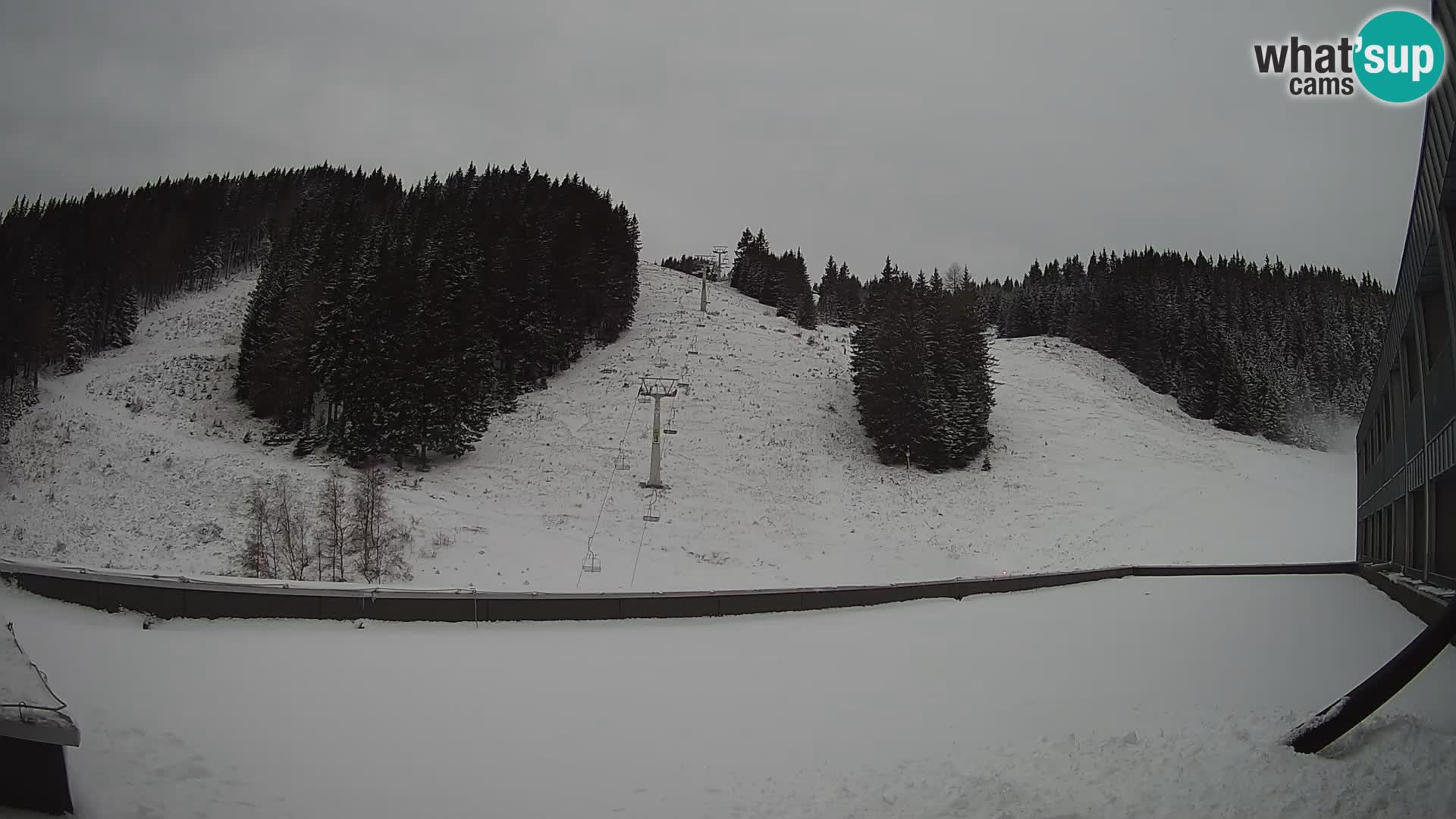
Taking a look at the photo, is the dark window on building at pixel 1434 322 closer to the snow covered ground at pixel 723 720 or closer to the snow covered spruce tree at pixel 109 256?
the snow covered ground at pixel 723 720

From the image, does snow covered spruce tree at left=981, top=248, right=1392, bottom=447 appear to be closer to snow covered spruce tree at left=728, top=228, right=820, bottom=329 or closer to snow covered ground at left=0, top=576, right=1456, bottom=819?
snow covered spruce tree at left=728, top=228, right=820, bottom=329

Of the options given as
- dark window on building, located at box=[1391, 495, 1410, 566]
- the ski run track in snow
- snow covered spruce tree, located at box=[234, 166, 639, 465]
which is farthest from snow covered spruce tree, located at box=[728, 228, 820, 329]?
dark window on building, located at box=[1391, 495, 1410, 566]

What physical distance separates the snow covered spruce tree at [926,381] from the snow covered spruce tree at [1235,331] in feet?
102

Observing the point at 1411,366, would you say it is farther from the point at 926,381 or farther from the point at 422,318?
the point at 422,318

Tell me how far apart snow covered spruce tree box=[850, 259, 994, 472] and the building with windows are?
26833 millimetres

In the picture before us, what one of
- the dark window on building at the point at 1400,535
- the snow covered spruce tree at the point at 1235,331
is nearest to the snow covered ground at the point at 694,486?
the snow covered spruce tree at the point at 1235,331

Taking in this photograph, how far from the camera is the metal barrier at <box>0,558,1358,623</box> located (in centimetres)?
1312

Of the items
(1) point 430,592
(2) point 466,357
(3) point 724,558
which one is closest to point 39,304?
(2) point 466,357

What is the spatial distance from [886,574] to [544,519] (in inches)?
609

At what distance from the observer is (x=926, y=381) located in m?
48.9

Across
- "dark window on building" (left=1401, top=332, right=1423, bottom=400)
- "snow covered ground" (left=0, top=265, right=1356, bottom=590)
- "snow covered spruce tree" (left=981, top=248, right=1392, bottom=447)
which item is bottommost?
"snow covered ground" (left=0, top=265, right=1356, bottom=590)

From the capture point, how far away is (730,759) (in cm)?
797

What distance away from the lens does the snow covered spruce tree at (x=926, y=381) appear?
47.3m

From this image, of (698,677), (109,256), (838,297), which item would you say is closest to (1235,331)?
(838,297)
